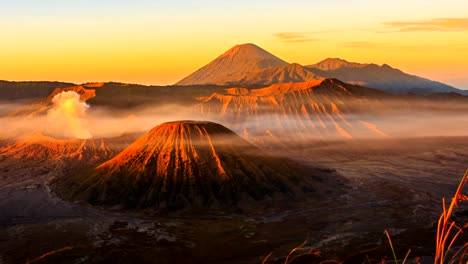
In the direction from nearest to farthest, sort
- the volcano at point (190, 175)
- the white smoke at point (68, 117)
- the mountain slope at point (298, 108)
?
the volcano at point (190, 175), the white smoke at point (68, 117), the mountain slope at point (298, 108)

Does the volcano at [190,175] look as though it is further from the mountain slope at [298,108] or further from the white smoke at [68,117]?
the mountain slope at [298,108]

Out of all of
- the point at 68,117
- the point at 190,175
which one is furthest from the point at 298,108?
the point at 190,175

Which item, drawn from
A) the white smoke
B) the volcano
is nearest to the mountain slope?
the white smoke

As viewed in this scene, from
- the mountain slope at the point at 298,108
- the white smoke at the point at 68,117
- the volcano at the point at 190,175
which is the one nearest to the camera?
the volcano at the point at 190,175

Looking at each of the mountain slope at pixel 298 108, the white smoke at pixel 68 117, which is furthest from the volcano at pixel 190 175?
the mountain slope at pixel 298 108

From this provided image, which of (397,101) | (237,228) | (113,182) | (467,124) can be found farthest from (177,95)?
(237,228)

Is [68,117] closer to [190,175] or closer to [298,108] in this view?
[298,108]
